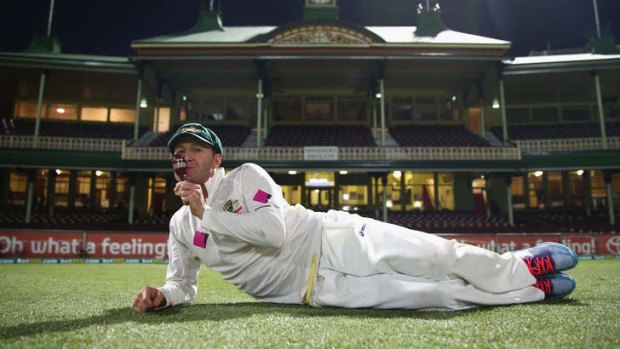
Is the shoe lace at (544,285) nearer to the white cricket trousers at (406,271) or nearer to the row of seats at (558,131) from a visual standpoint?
the white cricket trousers at (406,271)

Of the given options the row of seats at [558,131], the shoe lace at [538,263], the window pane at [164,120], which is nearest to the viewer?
the shoe lace at [538,263]

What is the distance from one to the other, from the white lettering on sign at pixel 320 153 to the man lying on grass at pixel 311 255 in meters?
16.4

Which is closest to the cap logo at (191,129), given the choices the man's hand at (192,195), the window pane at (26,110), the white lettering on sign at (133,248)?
the man's hand at (192,195)

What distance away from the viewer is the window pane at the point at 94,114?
86.1ft

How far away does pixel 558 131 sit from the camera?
24.4 meters

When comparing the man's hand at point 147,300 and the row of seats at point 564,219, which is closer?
the man's hand at point 147,300

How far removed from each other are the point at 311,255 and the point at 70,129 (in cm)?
2740

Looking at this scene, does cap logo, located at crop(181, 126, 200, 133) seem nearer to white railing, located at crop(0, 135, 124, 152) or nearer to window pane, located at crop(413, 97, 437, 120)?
white railing, located at crop(0, 135, 124, 152)

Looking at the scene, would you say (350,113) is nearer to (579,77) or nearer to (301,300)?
(579,77)

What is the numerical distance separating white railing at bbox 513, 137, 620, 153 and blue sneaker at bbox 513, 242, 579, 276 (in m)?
19.2

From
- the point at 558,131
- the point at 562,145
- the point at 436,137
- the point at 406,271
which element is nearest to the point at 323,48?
the point at 436,137

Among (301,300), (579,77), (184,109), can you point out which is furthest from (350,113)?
(301,300)

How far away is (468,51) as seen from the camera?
20250 millimetres

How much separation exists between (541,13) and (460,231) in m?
32.3
